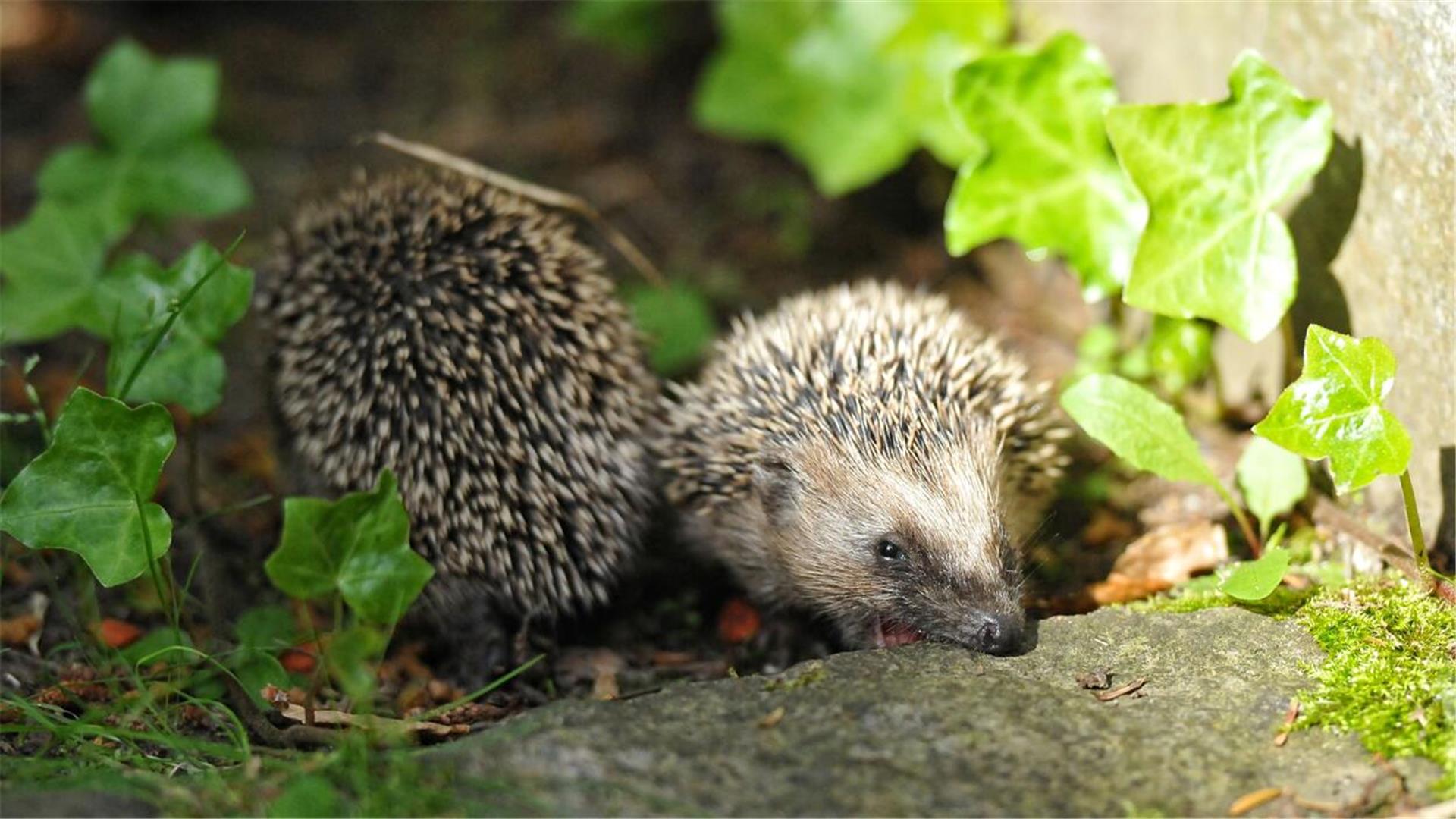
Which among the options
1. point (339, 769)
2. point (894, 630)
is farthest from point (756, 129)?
point (339, 769)

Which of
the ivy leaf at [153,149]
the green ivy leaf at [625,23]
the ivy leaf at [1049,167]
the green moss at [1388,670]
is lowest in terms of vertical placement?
the green moss at [1388,670]

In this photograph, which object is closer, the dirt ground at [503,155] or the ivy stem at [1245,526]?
the ivy stem at [1245,526]

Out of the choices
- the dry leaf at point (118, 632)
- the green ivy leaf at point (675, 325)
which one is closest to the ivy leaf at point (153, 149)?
the dry leaf at point (118, 632)

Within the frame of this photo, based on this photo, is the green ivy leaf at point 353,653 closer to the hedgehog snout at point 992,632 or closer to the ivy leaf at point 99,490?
the ivy leaf at point 99,490

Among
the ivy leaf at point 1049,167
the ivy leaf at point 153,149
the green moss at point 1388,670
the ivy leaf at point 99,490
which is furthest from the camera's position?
the ivy leaf at point 153,149

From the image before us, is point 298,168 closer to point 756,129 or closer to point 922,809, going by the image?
point 756,129

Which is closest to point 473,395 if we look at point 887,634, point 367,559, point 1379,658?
point 367,559

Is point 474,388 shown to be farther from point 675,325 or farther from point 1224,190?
point 1224,190
